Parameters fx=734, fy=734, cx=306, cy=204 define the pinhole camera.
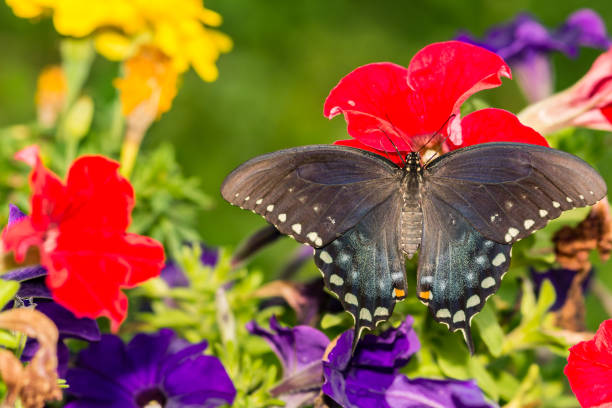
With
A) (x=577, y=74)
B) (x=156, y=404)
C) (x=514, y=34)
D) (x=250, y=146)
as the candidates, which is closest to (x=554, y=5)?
(x=577, y=74)

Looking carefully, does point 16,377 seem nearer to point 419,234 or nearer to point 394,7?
point 419,234

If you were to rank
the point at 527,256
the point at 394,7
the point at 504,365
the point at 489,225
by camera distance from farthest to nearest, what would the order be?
1. the point at 394,7
2. the point at 504,365
3. the point at 527,256
4. the point at 489,225

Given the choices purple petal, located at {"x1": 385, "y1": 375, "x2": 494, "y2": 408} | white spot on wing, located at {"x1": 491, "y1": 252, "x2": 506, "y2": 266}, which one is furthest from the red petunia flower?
purple petal, located at {"x1": 385, "y1": 375, "x2": 494, "y2": 408}

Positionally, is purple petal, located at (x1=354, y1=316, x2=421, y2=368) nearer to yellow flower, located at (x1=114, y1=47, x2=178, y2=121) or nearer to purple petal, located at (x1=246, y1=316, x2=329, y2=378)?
purple petal, located at (x1=246, y1=316, x2=329, y2=378)

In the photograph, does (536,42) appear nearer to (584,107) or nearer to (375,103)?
(584,107)

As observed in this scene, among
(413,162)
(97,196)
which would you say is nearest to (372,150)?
(413,162)
